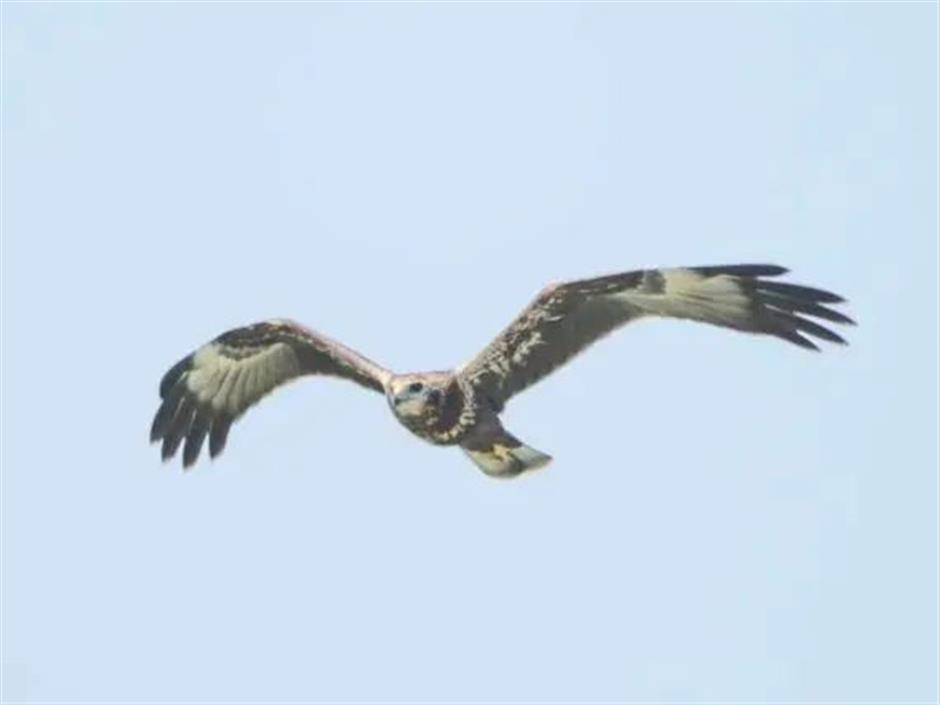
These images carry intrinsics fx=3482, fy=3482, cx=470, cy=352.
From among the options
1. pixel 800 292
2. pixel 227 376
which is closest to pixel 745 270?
pixel 800 292

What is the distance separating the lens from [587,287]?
20531mm

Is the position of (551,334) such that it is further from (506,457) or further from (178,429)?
(178,429)

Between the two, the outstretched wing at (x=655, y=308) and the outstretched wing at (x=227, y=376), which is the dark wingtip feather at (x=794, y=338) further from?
the outstretched wing at (x=227, y=376)

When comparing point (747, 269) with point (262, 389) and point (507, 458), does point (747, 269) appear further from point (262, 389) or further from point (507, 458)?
point (262, 389)

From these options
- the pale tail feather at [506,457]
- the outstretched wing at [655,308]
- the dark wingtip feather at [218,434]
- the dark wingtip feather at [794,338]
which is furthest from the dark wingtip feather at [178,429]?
the dark wingtip feather at [794,338]

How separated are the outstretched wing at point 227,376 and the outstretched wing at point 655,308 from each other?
61.8 inches

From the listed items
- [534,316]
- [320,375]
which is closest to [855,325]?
[534,316]

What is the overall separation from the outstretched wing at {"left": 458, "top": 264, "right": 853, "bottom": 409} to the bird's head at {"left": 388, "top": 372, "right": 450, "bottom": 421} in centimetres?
45

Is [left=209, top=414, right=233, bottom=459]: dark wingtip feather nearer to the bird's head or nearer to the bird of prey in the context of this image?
the bird of prey

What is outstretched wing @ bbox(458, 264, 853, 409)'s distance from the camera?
2044 centimetres

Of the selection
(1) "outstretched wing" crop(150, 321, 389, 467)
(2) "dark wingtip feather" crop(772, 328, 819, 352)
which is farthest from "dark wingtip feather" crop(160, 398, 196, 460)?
(2) "dark wingtip feather" crop(772, 328, 819, 352)

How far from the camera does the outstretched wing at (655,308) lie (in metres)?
20.4

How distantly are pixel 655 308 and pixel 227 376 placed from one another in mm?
3340

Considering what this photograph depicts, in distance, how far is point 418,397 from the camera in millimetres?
20688
